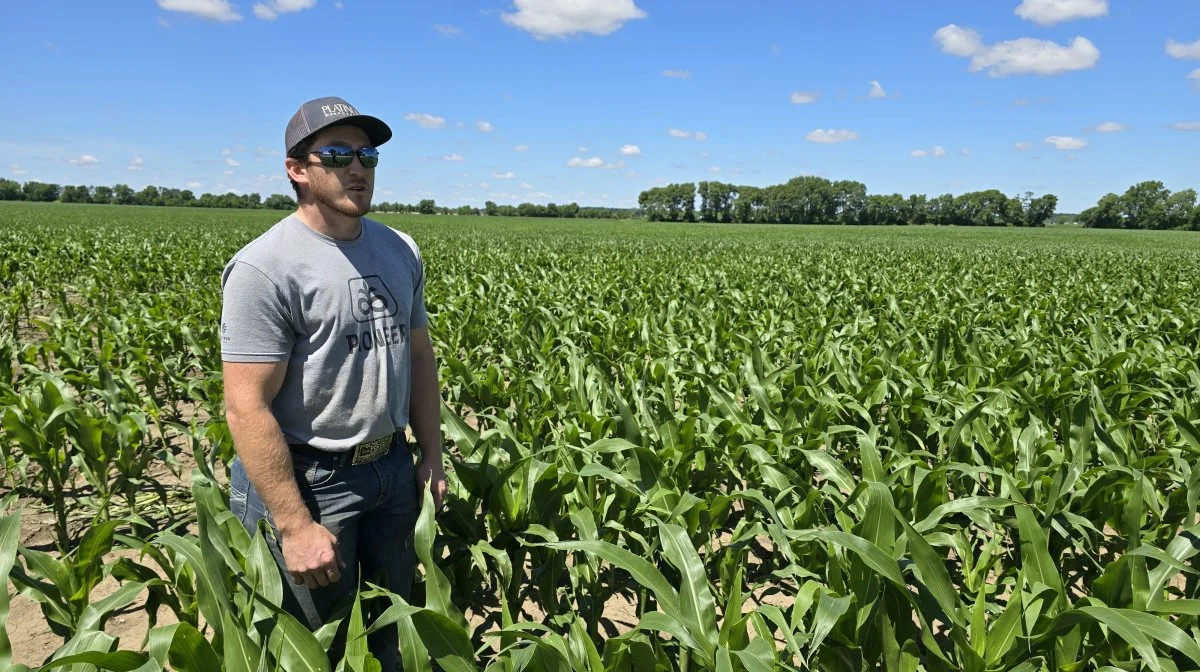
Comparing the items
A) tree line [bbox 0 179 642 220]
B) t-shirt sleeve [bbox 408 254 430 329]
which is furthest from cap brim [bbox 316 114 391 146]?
tree line [bbox 0 179 642 220]

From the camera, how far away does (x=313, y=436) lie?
2010mm

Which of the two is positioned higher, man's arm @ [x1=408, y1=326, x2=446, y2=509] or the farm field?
man's arm @ [x1=408, y1=326, x2=446, y2=509]

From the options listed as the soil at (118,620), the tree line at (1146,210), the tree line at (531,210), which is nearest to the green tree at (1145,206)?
the tree line at (1146,210)

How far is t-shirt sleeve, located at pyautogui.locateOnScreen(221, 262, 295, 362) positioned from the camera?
1.79 meters

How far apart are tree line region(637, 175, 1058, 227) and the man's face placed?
4215 inches

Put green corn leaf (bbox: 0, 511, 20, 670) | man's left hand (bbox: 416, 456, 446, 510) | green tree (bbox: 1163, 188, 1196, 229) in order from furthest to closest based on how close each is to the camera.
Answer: green tree (bbox: 1163, 188, 1196, 229) → man's left hand (bbox: 416, 456, 446, 510) → green corn leaf (bbox: 0, 511, 20, 670)

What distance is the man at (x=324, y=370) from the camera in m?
1.83

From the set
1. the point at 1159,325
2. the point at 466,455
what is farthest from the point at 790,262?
the point at 466,455

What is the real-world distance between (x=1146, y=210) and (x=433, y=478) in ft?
387

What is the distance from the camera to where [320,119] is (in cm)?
187

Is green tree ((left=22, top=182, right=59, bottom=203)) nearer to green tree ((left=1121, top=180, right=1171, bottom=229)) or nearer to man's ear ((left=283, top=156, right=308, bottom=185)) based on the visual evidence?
man's ear ((left=283, top=156, right=308, bottom=185))

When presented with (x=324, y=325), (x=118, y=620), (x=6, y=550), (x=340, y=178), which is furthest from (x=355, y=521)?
(x=118, y=620)

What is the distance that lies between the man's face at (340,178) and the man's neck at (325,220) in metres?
0.03

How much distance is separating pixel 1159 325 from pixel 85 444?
31.8 feet
